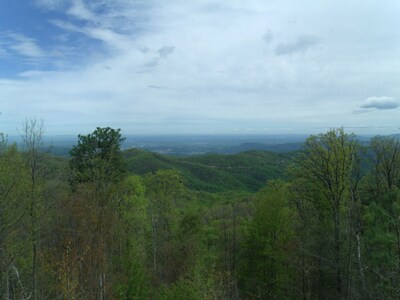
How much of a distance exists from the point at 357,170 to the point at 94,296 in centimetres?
1778

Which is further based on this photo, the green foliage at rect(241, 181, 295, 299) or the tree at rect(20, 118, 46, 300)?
the green foliage at rect(241, 181, 295, 299)

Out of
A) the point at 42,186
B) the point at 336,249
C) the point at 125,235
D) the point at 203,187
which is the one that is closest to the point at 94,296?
the point at 42,186

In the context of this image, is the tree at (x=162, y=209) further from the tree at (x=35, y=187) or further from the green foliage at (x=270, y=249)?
the tree at (x=35, y=187)

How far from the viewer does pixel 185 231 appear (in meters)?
35.8

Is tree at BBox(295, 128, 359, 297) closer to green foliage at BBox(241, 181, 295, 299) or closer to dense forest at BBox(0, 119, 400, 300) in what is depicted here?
dense forest at BBox(0, 119, 400, 300)

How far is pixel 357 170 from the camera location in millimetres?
21719

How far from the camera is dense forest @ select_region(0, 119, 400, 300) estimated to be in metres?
15.8

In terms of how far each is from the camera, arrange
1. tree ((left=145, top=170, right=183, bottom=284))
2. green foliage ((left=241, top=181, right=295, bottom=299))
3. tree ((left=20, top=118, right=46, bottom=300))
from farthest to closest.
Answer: tree ((left=145, top=170, right=183, bottom=284)), green foliage ((left=241, top=181, right=295, bottom=299)), tree ((left=20, top=118, right=46, bottom=300))

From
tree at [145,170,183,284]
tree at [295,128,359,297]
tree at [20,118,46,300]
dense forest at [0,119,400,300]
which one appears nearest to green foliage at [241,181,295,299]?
dense forest at [0,119,400,300]

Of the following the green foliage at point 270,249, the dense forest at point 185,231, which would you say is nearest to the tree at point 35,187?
the dense forest at point 185,231

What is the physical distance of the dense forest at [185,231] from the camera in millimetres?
15797

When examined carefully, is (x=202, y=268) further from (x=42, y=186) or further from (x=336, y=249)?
(x=42, y=186)

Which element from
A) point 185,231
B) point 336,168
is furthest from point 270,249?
point 185,231

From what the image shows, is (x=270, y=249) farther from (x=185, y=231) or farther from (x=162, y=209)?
(x=162, y=209)
